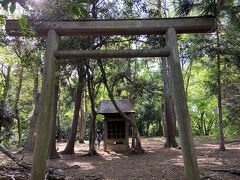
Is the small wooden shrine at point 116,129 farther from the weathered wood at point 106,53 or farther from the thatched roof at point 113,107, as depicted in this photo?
the weathered wood at point 106,53

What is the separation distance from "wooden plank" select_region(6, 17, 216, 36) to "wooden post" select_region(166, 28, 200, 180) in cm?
33

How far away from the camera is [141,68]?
85.9ft

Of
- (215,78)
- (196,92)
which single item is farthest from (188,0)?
(196,92)

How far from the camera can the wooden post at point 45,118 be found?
5473mm

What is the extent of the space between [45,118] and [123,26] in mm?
2671

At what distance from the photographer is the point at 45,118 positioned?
18.6 feet

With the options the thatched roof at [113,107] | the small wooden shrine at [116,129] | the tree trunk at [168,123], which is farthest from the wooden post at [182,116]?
the tree trunk at [168,123]

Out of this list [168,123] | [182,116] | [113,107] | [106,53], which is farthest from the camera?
[168,123]

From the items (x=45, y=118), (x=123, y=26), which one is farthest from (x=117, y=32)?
(x=45, y=118)

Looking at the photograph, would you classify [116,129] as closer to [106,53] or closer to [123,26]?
[106,53]

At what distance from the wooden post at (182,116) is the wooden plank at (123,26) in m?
0.33

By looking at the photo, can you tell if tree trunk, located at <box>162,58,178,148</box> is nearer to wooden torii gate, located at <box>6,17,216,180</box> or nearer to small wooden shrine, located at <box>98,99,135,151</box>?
small wooden shrine, located at <box>98,99,135,151</box>

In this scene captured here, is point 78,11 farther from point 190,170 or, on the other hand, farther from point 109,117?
point 109,117

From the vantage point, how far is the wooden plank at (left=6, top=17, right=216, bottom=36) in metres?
6.23
